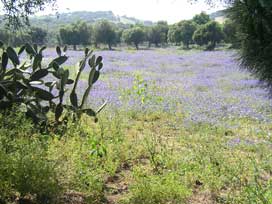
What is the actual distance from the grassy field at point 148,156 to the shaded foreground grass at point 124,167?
1cm

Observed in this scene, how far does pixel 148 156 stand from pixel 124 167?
1.97 ft

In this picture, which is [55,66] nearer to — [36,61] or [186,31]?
[36,61]

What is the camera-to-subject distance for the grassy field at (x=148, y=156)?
15.0 ft

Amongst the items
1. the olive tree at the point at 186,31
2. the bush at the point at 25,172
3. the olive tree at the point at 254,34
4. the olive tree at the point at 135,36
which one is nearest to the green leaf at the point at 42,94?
the bush at the point at 25,172

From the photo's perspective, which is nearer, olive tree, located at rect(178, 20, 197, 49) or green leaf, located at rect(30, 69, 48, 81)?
green leaf, located at rect(30, 69, 48, 81)

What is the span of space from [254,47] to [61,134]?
4.14m

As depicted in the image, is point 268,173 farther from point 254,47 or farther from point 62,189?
point 254,47

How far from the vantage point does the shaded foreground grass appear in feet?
14.7

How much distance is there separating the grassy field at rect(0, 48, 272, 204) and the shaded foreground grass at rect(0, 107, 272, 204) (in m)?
0.01

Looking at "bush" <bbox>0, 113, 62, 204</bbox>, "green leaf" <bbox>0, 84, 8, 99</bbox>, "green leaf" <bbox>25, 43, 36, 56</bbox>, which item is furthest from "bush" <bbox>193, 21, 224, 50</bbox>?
"bush" <bbox>0, 113, 62, 204</bbox>

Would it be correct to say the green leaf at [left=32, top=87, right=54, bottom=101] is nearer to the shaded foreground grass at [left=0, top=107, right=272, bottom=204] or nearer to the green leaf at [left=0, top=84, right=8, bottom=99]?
the green leaf at [left=0, top=84, right=8, bottom=99]

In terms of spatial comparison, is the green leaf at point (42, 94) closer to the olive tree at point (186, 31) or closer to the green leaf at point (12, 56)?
the green leaf at point (12, 56)

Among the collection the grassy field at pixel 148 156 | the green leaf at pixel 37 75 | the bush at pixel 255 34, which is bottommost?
the grassy field at pixel 148 156

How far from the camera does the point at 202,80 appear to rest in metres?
18.6
